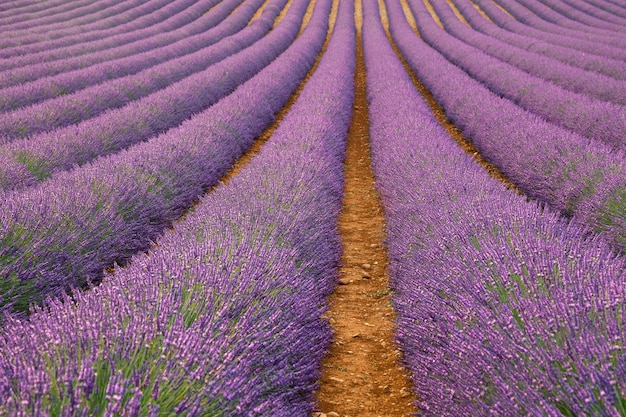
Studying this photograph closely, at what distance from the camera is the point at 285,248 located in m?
3.25

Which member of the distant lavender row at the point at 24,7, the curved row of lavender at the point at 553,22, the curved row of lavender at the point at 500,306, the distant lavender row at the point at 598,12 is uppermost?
the curved row of lavender at the point at 500,306

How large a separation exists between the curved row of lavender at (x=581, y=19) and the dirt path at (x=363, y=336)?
49.5 ft

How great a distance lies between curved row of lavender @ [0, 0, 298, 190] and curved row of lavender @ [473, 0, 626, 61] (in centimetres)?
797

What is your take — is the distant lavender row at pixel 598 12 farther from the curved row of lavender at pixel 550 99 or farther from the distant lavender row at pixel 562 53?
the curved row of lavender at pixel 550 99

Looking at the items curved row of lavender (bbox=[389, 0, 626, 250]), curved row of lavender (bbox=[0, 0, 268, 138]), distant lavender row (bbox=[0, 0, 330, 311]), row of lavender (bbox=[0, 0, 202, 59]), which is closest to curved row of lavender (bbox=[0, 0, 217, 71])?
row of lavender (bbox=[0, 0, 202, 59])

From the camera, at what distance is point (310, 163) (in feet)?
17.0

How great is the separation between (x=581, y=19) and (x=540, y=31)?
410 centimetres

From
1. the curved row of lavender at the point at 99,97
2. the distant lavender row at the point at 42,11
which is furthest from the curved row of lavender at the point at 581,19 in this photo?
the distant lavender row at the point at 42,11

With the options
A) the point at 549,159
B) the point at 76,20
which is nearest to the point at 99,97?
the point at 549,159

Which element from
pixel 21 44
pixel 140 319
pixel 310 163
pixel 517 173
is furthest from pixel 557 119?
pixel 21 44

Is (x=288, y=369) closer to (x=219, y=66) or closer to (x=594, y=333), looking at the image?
(x=594, y=333)

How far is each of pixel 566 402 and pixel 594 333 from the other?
360 mm

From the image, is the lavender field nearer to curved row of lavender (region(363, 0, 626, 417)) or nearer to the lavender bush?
curved row of lavender (region(363, 0, 626, 417))

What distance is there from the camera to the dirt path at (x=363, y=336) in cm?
276
